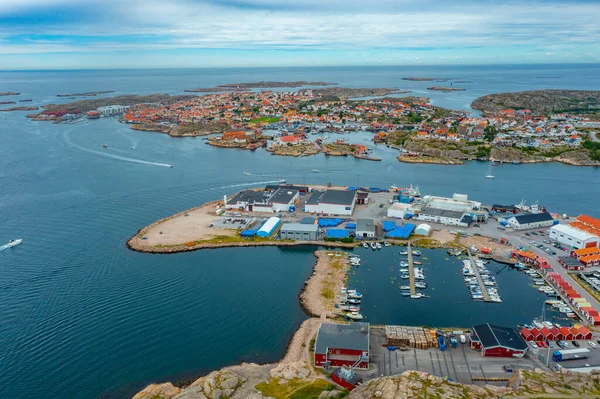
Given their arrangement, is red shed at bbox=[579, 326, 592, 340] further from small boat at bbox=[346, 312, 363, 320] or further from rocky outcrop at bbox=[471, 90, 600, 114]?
rocky outcrop at bbox=[471, 90, 600, 114]

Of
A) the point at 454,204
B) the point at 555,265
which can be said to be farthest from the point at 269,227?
the point at 555,265

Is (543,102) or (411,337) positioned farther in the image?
(543,102)

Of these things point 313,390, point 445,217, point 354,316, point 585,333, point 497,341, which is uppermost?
point 445,217

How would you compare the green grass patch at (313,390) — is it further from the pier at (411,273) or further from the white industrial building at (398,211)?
the white industrial building at (398,211)

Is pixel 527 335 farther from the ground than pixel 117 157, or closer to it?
closer to it

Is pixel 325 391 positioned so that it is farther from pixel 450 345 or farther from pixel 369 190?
pixel 369 190

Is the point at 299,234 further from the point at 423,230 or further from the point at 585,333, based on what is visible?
the point at 585,333
